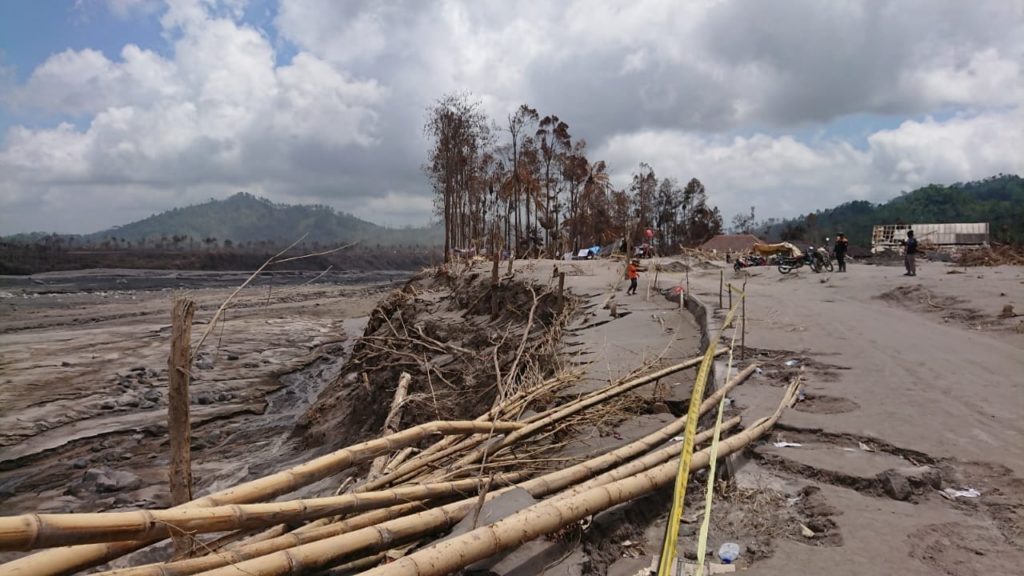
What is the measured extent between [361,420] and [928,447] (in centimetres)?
762

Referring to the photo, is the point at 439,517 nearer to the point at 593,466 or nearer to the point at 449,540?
the point at 449,540

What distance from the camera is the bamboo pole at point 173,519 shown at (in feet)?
5.84

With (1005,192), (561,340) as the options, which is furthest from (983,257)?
(1005,192)

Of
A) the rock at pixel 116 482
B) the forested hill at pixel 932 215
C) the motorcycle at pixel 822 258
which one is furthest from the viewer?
the forested hill at pixel 932 215

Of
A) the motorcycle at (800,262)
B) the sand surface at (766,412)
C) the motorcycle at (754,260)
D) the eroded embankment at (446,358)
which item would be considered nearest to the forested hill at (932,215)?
the motorcycle at (754,260)

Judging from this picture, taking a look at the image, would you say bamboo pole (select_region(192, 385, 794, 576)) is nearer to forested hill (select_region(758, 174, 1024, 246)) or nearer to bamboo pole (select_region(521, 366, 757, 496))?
bamboo pole (select_region(521, 366, 757, 496))

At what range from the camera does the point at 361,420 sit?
31.2ft

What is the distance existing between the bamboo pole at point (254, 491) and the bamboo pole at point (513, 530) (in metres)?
0.34

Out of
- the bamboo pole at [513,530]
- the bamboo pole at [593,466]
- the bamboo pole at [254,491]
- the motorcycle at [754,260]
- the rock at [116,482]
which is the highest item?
the motorcycle at [754,260]

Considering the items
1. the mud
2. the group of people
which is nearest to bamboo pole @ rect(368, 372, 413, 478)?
the mud

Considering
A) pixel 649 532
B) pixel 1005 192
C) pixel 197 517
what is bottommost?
pixel 649 532

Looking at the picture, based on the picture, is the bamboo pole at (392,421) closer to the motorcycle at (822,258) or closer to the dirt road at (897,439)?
the dirt road at (897,439)

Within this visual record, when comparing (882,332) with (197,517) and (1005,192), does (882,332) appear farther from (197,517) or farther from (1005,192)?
(1005,192)

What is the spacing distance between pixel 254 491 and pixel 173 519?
419 millimetres
